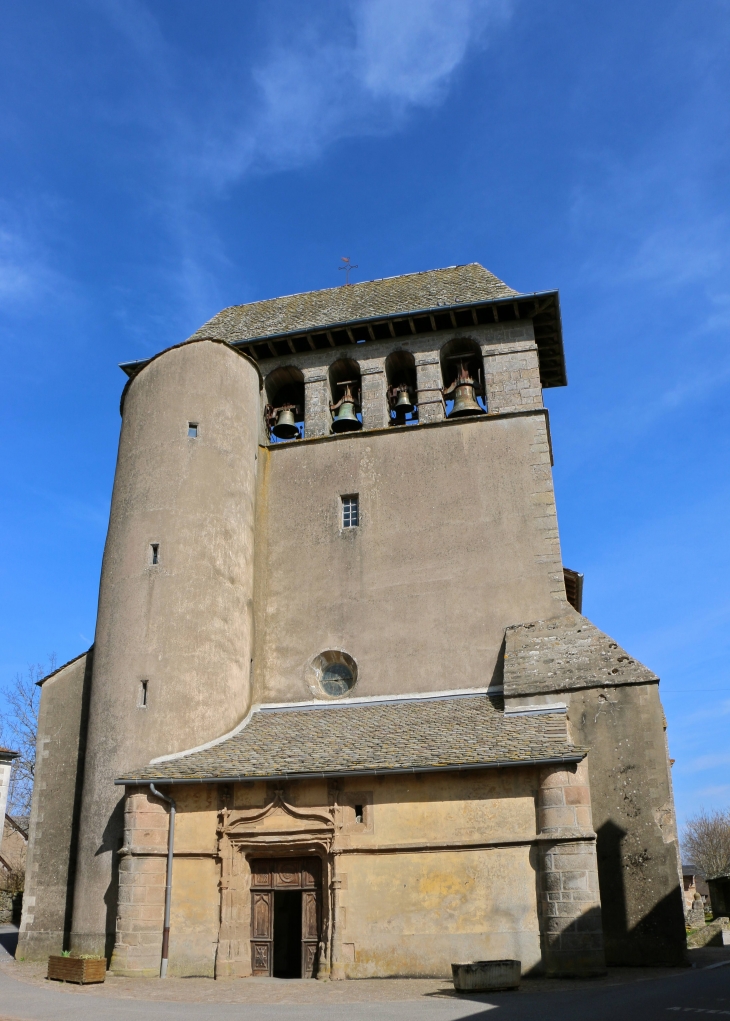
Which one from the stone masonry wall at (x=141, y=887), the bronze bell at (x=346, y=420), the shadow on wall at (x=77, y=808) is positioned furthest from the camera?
the bronze bell at (x=346, y=420)

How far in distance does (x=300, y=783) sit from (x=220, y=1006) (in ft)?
13.1

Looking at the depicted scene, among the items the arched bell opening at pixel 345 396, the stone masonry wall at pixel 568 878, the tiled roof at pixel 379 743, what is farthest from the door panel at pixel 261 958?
the arched bell opening at pixel 345 396

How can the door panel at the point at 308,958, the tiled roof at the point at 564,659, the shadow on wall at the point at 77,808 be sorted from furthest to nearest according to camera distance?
the shadow on wall at the point at 77,808
the tiled roof at the point at 564,659
the door panel at the point at 308,958

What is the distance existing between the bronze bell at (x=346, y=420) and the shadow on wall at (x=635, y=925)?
1045cm

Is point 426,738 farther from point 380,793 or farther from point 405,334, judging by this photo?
point 405,334

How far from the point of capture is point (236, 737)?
1603cm

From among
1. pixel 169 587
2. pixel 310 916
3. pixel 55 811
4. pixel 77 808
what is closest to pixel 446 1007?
pixel 310 916

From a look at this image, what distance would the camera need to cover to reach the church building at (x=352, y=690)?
517 inches

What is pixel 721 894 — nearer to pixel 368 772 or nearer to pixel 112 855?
pixel 368 772

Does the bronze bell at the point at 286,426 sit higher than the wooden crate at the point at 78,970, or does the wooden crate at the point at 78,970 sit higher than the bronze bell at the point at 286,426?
the bronze bell at the point at 286,426

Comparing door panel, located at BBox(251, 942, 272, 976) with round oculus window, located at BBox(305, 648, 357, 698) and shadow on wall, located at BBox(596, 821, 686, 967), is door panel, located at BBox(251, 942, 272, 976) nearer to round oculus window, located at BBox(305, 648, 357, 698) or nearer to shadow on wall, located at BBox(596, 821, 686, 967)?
round oculus window, located at BBox(305, 648, 357, 698)

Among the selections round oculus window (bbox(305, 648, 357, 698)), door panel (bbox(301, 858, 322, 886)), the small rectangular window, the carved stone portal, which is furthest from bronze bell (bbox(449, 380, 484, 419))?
door panel (bbox(301, 858, 322, 886))

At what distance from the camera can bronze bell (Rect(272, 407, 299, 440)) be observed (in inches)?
801

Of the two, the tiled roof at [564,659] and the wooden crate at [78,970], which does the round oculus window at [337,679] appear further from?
the wooden crate at [78,970]
